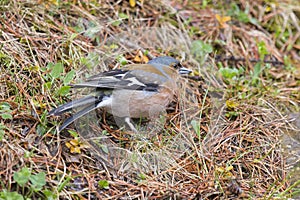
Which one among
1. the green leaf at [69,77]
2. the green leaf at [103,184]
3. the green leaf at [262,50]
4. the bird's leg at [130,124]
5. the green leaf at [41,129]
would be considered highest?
the green leaf at [69,77]

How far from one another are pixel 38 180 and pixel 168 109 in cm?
174

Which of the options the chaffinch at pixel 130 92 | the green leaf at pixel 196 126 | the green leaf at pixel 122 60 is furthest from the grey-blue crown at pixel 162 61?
the green leaf at pixel 196 126

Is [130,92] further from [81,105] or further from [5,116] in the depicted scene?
[5,116]

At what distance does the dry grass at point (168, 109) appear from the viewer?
3543 millimetres

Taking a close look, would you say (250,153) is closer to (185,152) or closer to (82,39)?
(185,152)

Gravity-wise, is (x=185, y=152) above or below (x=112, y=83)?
below

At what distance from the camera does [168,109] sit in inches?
178

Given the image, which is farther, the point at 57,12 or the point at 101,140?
the point at 57,12

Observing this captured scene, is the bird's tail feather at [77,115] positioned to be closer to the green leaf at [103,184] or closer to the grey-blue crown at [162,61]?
the green leaf at [103,184]

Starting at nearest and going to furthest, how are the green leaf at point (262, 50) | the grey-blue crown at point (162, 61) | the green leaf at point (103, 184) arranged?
the green leaf at point (103, 184)
the grey-blue crown at point (162, 61)
the green leaf at point (262, 50)

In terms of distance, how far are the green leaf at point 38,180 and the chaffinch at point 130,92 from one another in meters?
0.64

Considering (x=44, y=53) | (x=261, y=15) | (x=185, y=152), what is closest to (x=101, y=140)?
(x=185, y=152)

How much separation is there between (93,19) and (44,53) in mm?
871

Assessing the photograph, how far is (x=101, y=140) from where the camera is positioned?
388cm
